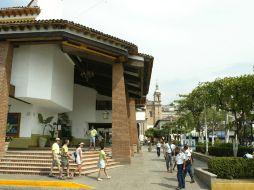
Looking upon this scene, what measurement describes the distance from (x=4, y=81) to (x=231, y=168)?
1235 cm

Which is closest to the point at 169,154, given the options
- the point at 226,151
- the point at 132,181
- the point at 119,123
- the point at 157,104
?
the point at 119,123

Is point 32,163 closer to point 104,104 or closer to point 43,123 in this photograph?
point 43,123

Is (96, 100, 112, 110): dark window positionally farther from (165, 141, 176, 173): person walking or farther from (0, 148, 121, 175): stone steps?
(165, 141, 176, 173): person walking

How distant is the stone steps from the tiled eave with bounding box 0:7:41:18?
12524 millimetres

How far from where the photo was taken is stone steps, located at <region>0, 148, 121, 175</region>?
14984 millimetres

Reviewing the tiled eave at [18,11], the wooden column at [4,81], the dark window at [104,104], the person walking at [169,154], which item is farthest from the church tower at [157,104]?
the wooden column at [4,81]

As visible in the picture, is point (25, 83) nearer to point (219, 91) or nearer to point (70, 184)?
point (70, 184)

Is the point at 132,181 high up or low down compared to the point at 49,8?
down

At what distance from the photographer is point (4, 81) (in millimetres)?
17203

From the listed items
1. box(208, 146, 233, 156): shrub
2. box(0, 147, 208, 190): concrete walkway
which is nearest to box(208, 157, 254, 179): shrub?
box(0, 147, 208, 190): concrete walkway

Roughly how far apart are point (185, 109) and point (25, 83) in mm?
27921

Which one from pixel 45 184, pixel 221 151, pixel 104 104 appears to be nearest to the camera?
pixel 45 184

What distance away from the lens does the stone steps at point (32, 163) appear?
15.0 metres

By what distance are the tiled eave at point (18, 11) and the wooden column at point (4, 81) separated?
815cm
